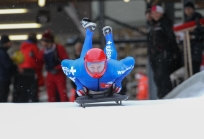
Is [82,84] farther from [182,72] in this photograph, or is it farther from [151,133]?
[182,72]

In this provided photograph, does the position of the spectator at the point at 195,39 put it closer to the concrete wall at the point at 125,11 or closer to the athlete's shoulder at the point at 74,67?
the concrete wall at the point at 125,11

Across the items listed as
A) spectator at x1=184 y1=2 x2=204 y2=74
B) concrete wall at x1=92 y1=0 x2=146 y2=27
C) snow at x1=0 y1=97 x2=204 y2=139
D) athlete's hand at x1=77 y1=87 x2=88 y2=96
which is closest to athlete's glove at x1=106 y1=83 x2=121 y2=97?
athlete's hand at x1=77 y1=87 x2=88 y2=96

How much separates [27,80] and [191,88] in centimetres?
281

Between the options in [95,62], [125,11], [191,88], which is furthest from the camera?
[125,11]

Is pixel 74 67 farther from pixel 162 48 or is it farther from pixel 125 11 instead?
pixel 125 11

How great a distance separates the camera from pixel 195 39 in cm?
870

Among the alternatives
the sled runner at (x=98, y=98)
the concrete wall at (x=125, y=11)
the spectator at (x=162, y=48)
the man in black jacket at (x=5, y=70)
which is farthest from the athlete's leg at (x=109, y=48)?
the concrete wall at (x=125, y=11)

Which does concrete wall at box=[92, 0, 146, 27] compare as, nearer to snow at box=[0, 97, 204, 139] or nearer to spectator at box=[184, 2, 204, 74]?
spectator at box=[184, 2, 204, 74]

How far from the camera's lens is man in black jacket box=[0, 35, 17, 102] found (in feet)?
29.1

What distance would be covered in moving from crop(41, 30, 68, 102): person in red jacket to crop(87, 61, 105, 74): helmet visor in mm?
3001

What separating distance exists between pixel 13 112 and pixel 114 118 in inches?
43.6

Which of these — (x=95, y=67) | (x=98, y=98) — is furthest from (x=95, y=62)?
(x=98, y=98)

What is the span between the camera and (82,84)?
6141mm

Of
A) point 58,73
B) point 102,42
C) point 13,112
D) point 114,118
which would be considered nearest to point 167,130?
point 114,118
